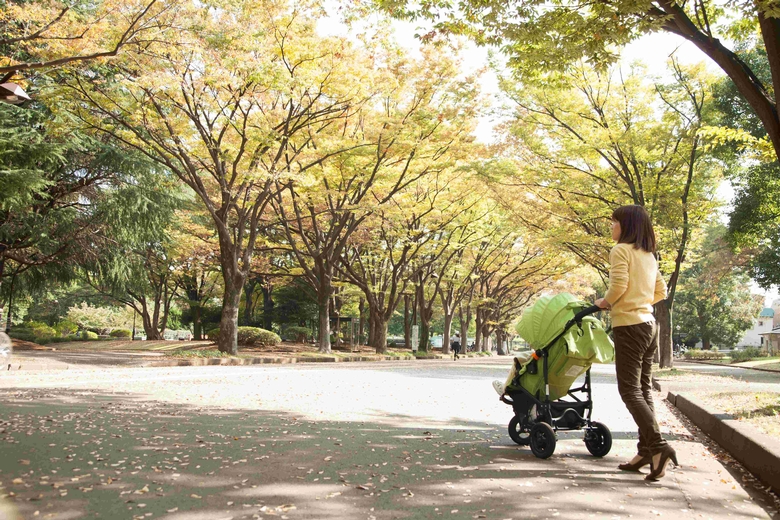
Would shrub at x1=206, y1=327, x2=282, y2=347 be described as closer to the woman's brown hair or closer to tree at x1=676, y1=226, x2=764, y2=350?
the woman's brown hair

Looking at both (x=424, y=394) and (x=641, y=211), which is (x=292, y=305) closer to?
(x=424, y=394)

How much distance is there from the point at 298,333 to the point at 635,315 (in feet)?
102

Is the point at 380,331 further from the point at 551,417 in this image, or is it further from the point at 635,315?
the point at 635,315

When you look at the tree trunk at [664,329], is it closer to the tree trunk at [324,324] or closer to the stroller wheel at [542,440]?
the tree trunk at [324,324]

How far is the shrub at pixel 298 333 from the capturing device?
3403 cm

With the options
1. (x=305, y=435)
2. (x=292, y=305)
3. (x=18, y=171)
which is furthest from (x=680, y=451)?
(x=292, y=305)

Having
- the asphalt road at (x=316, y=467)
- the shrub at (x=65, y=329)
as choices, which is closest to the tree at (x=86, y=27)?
the asphalt road at (x=316, y=467)

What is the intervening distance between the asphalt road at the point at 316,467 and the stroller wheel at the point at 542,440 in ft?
0.23

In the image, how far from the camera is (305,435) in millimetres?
5148

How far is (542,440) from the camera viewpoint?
4.39 meters

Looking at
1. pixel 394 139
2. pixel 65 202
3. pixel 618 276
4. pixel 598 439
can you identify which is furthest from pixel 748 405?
pixel 65 202

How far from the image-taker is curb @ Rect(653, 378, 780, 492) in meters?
3.77

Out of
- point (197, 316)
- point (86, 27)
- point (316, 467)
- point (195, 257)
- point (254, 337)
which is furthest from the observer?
point (197, 316)

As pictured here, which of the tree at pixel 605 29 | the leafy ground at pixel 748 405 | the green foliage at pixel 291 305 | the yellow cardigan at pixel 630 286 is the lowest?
the leafy ground at pixel 748 405
